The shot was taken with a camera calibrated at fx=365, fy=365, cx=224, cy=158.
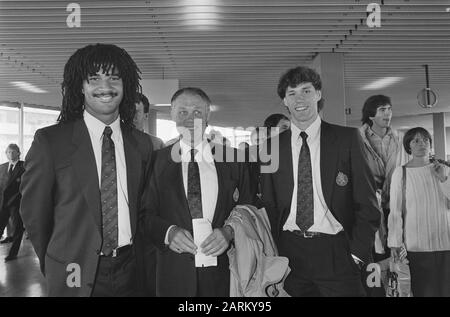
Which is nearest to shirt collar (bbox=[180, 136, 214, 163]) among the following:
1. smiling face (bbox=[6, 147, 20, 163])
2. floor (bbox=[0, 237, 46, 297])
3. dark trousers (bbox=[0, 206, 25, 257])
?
floor (bbox=[0, 237, 46, 297])

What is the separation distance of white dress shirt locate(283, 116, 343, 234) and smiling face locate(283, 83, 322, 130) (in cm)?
4

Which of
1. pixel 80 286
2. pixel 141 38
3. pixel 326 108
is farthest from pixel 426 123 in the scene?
pixel 80 286

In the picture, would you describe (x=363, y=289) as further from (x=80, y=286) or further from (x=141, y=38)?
(x=141, y=38)

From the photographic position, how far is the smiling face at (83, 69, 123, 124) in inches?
60.9

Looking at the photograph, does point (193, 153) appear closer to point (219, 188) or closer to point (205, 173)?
point (205, 173)

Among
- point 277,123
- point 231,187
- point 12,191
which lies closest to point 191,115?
point 231,187

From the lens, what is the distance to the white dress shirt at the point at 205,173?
5.74ft

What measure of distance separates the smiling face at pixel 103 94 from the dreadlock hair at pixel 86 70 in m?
0.02

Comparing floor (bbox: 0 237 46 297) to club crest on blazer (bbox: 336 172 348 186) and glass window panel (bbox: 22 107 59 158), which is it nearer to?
club crest on blazer (bbox: 336 172 348 186)

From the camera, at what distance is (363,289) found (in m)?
1.76

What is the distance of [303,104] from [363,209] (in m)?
0.59

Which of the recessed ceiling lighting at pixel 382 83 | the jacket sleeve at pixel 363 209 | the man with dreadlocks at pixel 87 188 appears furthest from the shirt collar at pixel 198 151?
the recessed ceiling lighting at pixel 382 83

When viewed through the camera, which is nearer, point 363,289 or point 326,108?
point 363,289
